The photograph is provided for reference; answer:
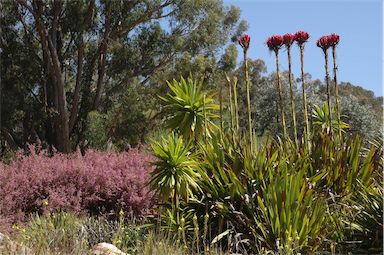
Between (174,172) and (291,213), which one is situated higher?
(174,172)

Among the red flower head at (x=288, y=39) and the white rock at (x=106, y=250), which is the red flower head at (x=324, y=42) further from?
the white rock at (x=106, y=250)

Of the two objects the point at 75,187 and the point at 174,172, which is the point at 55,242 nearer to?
the point at 174,172

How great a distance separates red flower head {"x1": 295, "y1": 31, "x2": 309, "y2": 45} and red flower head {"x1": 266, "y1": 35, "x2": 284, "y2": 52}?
351 mm

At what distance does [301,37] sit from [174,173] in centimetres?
261

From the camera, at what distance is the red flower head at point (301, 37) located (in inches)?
310

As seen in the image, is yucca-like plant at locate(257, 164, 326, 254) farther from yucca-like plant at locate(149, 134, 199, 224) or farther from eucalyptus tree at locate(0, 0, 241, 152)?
eucalyptus tree at locate(0, 0, 241, 152)

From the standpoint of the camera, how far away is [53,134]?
73.9 ft

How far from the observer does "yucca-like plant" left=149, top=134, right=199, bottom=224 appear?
7234 millimetres

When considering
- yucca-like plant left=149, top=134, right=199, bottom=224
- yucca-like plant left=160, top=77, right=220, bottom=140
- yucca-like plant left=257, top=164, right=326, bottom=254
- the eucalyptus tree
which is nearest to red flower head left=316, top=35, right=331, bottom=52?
yucca-like plant left=160, top=77, right=220, bottom=140

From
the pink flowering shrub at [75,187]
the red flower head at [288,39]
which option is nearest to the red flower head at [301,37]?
the red flower head at [288,39]

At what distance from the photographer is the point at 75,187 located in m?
10.3

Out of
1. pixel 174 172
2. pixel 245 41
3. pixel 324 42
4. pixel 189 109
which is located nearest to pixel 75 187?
pixel 189 109

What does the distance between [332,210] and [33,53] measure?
17822mm

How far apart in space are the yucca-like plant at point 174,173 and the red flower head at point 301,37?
2.20 metres
